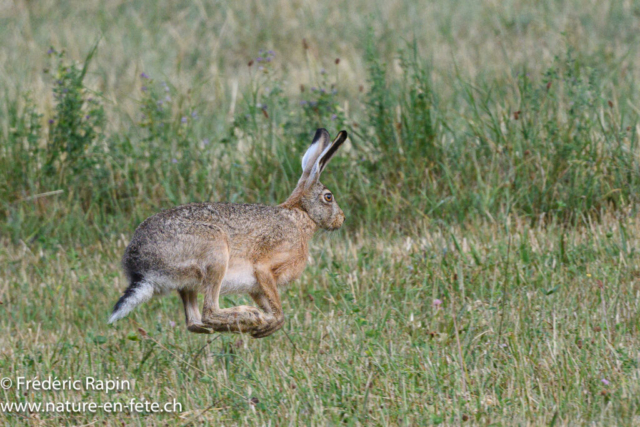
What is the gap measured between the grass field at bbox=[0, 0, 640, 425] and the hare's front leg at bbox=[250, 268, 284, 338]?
0.57ft

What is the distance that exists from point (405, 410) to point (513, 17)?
9147mm

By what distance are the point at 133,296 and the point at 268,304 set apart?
0.74 metres

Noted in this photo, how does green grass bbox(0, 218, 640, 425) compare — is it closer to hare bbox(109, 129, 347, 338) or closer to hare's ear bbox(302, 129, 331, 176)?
hare bbox(109, 129, 347, 338)

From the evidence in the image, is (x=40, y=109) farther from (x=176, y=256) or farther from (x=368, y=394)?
(x=368, y=394)

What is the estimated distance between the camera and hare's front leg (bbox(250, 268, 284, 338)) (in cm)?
441

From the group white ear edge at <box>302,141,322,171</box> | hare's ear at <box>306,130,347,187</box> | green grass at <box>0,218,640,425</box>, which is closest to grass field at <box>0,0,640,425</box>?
green grass at <box>0,218,640,425</box>

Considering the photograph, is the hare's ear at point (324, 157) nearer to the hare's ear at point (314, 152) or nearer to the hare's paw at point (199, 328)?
the hare's ear at point (314, 152)

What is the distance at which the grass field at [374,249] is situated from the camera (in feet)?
13.3

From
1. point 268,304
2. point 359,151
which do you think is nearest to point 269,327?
point 268,304

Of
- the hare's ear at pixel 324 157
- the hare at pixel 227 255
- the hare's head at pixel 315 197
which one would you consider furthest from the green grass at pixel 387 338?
the hare's ear at pixel 324 157

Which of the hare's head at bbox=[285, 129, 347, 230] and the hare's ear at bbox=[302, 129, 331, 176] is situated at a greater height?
the hare's ear at bbox=[302, 129, 331, 176]

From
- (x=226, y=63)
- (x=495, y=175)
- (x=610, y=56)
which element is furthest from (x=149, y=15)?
(x=495, y=175)

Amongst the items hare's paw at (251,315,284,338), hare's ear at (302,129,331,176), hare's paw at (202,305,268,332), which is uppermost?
hare's ear at (302,129,331,176)

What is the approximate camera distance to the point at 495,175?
677 cm
